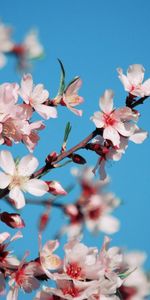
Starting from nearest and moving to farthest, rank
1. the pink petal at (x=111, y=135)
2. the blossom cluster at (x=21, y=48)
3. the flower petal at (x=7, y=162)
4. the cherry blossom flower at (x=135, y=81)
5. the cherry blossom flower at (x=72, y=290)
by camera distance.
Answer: the cherry blossom flower at (x=72, y=290) < the flower petal at (x=7, y=162) < the pink petal at (x=111, y=135) < the cherry blossom flower at (x=135, y=81) < the blossom cluster at (x=21, y=48)

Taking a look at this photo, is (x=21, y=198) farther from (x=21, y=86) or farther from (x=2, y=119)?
(x=21, y=86)

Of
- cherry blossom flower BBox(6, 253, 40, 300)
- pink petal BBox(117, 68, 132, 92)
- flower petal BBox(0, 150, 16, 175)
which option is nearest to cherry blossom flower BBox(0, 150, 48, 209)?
flower petal BBox(0, 150, 16, 175)

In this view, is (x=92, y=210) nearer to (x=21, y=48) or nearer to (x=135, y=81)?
(x=135, y=81)

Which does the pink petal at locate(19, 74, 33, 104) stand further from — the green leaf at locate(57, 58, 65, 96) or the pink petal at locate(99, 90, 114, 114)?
the pink petal at locate(99, 90, 114, 114)

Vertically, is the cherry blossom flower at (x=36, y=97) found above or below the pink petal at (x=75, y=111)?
above

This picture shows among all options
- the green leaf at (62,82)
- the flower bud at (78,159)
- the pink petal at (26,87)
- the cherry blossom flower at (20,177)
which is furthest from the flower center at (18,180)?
the green leaf at (62,82)

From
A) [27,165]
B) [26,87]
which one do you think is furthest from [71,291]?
[26,87]

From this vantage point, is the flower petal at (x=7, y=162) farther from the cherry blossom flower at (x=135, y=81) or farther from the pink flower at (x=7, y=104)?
the cherry blossom flower at (x=135, y=81)

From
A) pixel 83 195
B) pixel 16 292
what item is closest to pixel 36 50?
pixel 83 195
